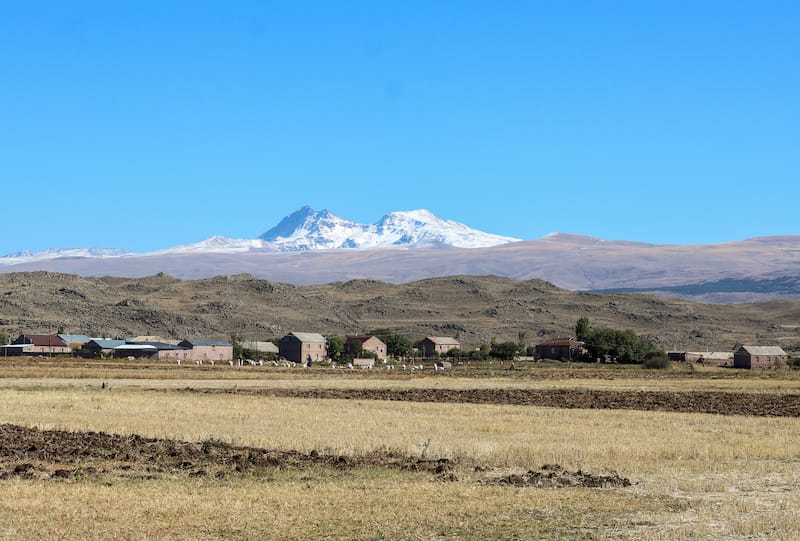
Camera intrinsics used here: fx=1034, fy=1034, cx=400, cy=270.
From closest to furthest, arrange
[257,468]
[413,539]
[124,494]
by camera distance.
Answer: [413,539]
[124,494]
[257,468]

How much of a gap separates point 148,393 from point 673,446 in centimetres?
3448

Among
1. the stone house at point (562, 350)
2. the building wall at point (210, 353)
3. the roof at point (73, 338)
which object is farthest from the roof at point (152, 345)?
the stone house at point (562, 350)

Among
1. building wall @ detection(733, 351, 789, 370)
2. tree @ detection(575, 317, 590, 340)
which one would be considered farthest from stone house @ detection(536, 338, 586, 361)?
building wall @ detection(733, 351, 789, 370)

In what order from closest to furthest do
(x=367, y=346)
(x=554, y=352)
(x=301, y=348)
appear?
(x=554, y=352) → (x=301, y=348) → (x=367, y=346)

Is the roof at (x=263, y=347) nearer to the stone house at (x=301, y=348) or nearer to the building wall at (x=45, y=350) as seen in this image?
the stone house at (x=301, y=348)

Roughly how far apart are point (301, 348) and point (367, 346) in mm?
11148

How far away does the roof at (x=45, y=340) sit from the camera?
154875 mm

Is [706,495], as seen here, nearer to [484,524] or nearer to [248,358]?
[484,524]

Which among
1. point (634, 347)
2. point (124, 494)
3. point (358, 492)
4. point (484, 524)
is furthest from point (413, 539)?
point (634, 347)

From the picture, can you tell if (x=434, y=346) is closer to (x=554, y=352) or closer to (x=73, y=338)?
(x=554, y=352)

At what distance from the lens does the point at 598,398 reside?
61031 millimetres

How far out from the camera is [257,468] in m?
27.0

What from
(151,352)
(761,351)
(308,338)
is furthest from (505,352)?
(151,352)

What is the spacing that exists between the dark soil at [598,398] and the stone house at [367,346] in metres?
95.2
